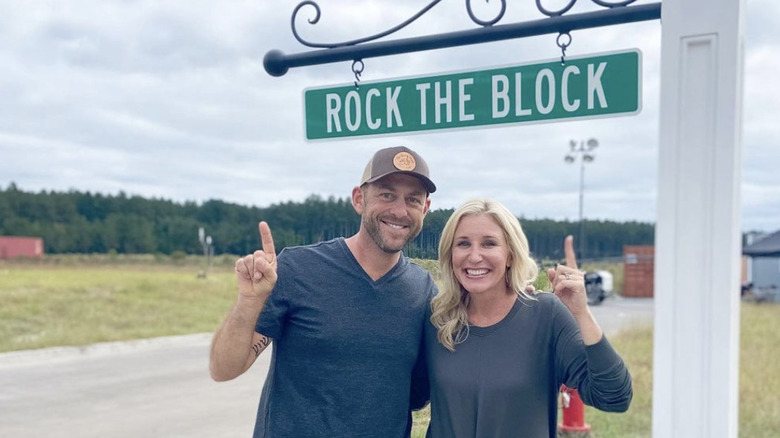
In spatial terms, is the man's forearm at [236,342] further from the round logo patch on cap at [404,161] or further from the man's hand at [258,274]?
the round logo patch on cap at [404,161]

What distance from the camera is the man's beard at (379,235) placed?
2.52m

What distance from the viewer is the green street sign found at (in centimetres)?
226

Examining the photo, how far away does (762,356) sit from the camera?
965 cm

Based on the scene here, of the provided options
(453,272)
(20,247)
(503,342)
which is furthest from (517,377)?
(20,247)

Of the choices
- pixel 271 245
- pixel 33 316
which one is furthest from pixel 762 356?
pixel 33 316

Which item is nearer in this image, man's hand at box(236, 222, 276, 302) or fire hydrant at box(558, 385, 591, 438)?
man's hand at box(236, 222, 276, 302)

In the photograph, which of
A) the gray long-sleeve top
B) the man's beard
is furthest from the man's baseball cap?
the gray long-sleeve top

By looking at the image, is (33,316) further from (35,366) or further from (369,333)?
(369,333)

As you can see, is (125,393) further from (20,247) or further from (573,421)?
(20,247)

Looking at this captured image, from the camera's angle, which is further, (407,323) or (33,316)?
(33,316)

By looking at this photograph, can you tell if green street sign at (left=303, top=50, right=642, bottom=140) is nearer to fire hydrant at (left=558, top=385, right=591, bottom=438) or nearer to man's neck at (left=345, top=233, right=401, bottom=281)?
man's neck at (left=345, top=233, right=401, bottom=281)

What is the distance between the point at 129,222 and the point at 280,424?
2287cm

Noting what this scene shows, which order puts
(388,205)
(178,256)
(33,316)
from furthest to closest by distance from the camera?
(178,256) → (33,316) → (388,205)

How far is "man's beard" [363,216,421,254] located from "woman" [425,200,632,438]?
0.64 ft
